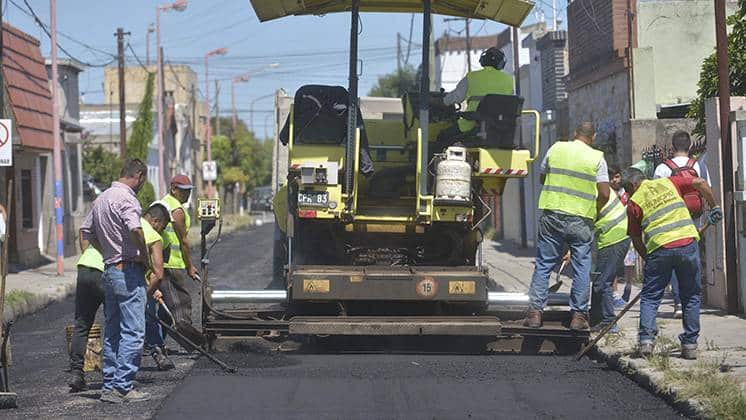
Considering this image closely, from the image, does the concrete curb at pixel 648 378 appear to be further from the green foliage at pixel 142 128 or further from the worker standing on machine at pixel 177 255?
the green foliage at pixel 142 128

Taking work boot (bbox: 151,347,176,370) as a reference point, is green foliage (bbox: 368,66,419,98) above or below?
above

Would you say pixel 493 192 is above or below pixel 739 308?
above

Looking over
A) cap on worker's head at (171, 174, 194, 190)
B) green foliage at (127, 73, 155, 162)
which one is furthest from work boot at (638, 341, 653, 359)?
green foliage at (127, 73, 155, 162)

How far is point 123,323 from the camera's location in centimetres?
966

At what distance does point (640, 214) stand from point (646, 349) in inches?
45.1

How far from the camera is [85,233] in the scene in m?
9.87

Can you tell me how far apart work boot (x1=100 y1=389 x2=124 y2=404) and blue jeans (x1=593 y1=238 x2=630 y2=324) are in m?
4.85

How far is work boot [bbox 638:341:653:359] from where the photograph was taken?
1038 centimetres

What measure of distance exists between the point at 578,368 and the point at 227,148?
68390 mm

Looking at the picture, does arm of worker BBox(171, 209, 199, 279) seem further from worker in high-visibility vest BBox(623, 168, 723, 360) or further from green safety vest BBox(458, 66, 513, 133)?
worker in high-visibility vest BBox(623, 168, 723, 360)

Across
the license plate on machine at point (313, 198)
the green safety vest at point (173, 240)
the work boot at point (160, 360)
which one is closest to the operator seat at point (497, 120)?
the license plate on machine at point (313, 198)

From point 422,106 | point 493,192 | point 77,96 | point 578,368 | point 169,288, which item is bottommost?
point 578,368

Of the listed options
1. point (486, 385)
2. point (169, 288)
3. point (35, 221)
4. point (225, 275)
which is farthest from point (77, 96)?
point (486, 385)

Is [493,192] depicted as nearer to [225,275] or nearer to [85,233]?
[85,233]
